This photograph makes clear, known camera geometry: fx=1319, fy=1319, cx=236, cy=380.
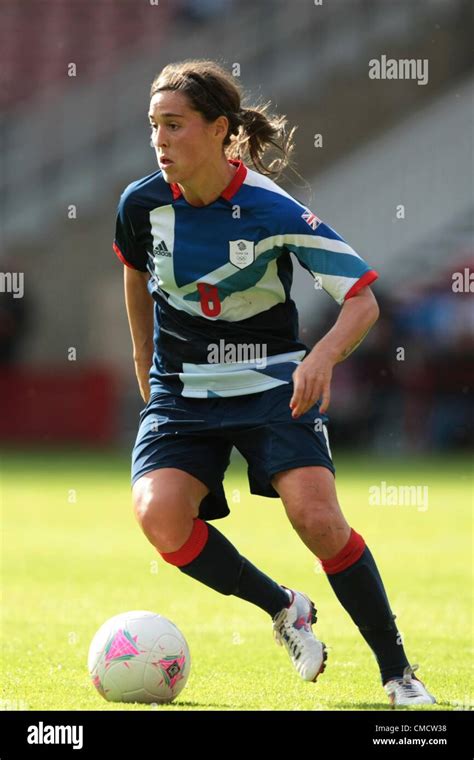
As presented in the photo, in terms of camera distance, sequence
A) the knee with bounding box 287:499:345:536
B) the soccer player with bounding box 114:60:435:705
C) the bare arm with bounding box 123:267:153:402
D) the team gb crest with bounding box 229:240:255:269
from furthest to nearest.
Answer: the bare arm with bounding box 123:267:153:402 < the team gb crest with bounding box 229:240:255:269 < the soccer player with bounding box 114:60:435:705 < the knee with bounding box 287:499:345:536

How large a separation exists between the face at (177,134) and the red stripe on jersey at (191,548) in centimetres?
118

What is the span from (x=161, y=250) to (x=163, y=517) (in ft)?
2.98

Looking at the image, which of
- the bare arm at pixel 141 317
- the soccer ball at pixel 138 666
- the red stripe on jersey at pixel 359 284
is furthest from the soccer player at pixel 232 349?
the soccer ball at pixel 138 666

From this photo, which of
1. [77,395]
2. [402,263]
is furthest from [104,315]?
[402,263]

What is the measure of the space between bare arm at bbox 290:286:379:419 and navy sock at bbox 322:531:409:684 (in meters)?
0.55

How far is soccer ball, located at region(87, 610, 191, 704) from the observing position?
423 cm

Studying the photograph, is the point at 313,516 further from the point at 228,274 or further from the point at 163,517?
the point at 228,274

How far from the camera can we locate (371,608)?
427cm

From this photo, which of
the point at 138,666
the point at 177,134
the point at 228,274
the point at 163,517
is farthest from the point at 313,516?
the point at 177,134

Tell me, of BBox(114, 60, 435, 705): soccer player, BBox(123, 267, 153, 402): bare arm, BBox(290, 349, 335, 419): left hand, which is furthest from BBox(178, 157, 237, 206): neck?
BBox(290, 349, 335, 419): left hand

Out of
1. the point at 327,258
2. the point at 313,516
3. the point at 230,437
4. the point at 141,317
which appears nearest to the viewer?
the point at 313,516

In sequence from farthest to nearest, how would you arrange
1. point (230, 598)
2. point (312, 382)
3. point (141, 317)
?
point (230, 598), point (141, 317), point (312, 382)

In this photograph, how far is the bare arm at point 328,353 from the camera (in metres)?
4.00

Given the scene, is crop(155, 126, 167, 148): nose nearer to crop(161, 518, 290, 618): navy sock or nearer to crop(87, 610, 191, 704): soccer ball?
crop(161, 518, 290, 618): navy sock
